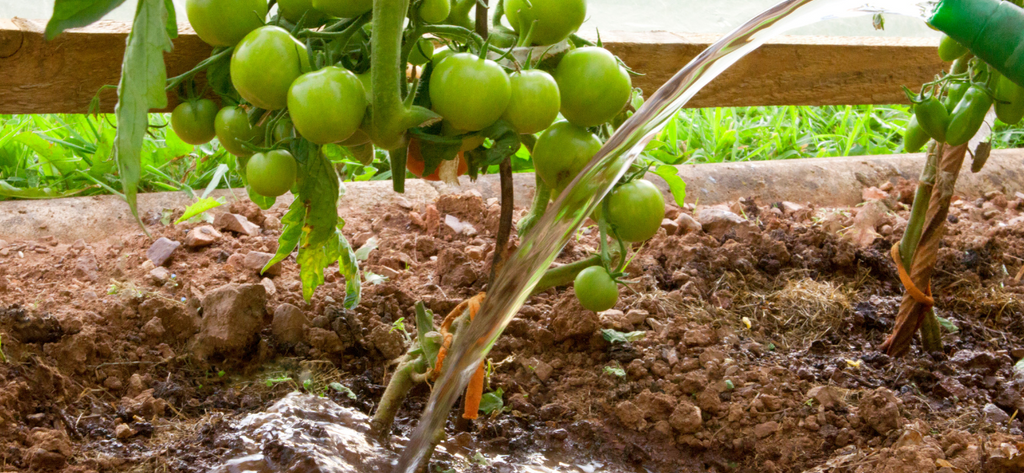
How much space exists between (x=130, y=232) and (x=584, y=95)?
49.9 inches

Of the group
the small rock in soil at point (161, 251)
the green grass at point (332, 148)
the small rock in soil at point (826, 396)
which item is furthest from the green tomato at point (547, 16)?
the small rock in soil at point (161, 251)

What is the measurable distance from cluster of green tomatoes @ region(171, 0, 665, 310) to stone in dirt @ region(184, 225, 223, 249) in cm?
76

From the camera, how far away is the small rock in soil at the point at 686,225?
1.75 m

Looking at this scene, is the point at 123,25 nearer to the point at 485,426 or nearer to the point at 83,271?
the point at 83,271

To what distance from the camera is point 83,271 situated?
1418 mm

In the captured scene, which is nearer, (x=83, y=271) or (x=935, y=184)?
(x=935, y=184)

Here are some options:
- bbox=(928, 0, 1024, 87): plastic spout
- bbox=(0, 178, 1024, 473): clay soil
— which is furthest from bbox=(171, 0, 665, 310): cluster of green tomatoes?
bbox=(0, 178, 1024, 473): clay soil

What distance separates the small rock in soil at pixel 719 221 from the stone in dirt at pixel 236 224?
994mm

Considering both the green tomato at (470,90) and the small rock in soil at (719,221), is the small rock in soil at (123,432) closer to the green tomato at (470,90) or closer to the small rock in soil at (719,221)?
the green tomato at (470,90)

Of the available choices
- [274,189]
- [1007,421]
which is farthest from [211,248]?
[1007,421]

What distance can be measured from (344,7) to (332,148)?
577mm

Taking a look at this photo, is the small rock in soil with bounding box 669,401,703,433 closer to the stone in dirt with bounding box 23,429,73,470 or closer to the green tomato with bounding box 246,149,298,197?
the green tomato with bounding box 246,149,298,197

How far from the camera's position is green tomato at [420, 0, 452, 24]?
703mm

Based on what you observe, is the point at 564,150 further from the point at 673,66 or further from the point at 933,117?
the point at 673,66
